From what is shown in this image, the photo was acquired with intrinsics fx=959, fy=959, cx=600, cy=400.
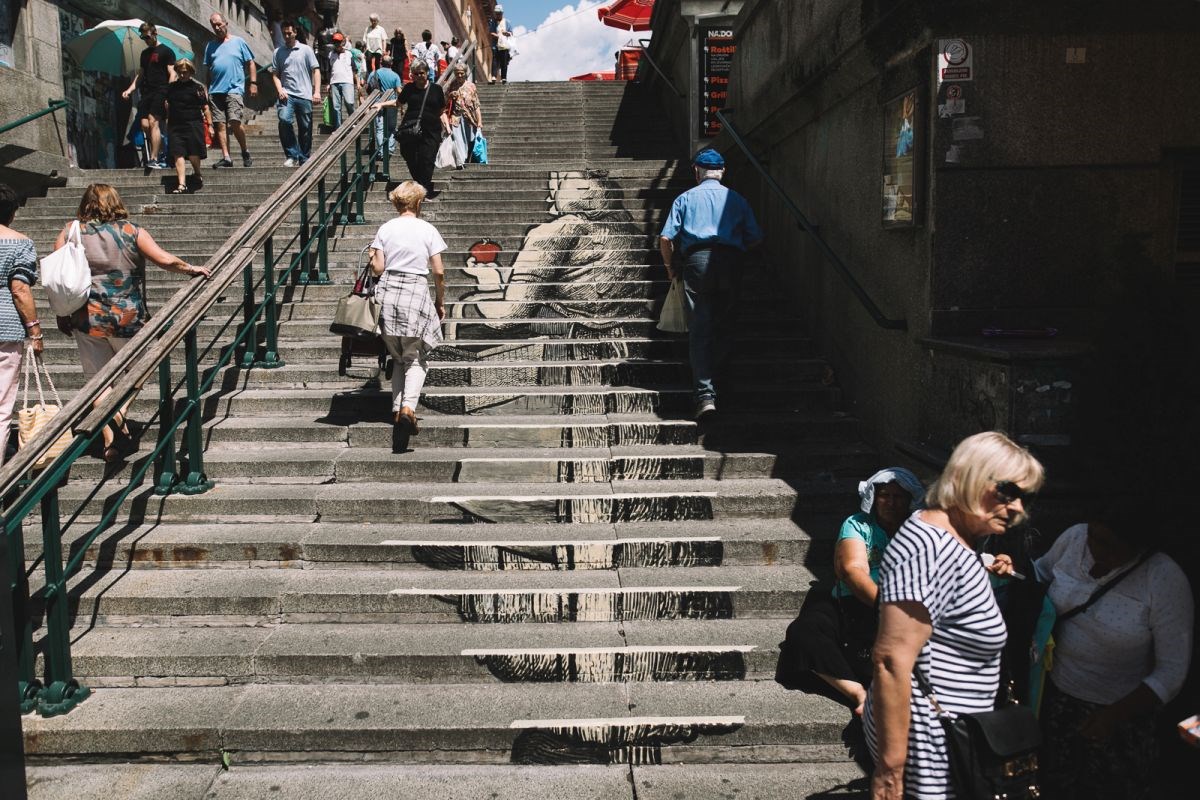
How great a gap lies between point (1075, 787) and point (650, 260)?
630 centimetres

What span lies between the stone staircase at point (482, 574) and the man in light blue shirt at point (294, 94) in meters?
4.43

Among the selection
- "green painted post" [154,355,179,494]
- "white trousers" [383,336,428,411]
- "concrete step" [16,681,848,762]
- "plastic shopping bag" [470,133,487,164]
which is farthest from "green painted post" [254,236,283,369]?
"plastic shopping bag" [470,133,487,164]

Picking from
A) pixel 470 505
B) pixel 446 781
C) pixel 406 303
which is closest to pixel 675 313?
pixel 406 303

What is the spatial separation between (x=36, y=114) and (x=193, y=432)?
7.28 meters

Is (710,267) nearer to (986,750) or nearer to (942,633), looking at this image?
(942,633)

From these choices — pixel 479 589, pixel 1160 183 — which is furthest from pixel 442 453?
pixel 1160 183

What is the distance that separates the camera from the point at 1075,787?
11.1 ft

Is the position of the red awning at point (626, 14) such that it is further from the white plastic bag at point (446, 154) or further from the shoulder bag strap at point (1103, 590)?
the shoulder bag strap at point (1103, 590)

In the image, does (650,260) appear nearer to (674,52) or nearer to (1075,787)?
(1075,787)

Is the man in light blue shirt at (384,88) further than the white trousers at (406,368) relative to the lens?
Yes

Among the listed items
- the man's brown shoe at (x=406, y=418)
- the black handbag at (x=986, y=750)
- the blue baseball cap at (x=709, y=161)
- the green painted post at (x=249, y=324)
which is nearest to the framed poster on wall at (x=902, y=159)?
the blue baseball cap at (x=709, y=161)

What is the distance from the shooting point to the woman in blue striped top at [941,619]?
252cm

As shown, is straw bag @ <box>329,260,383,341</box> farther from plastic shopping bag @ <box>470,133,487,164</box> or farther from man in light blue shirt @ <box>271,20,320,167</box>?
plastic shopping bag @ <box>470,133,487,164</box>

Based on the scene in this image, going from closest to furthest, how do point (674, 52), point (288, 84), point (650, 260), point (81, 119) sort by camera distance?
point (650, 260) < point (288, 84) < point (81, 119) < point (674, 52)
